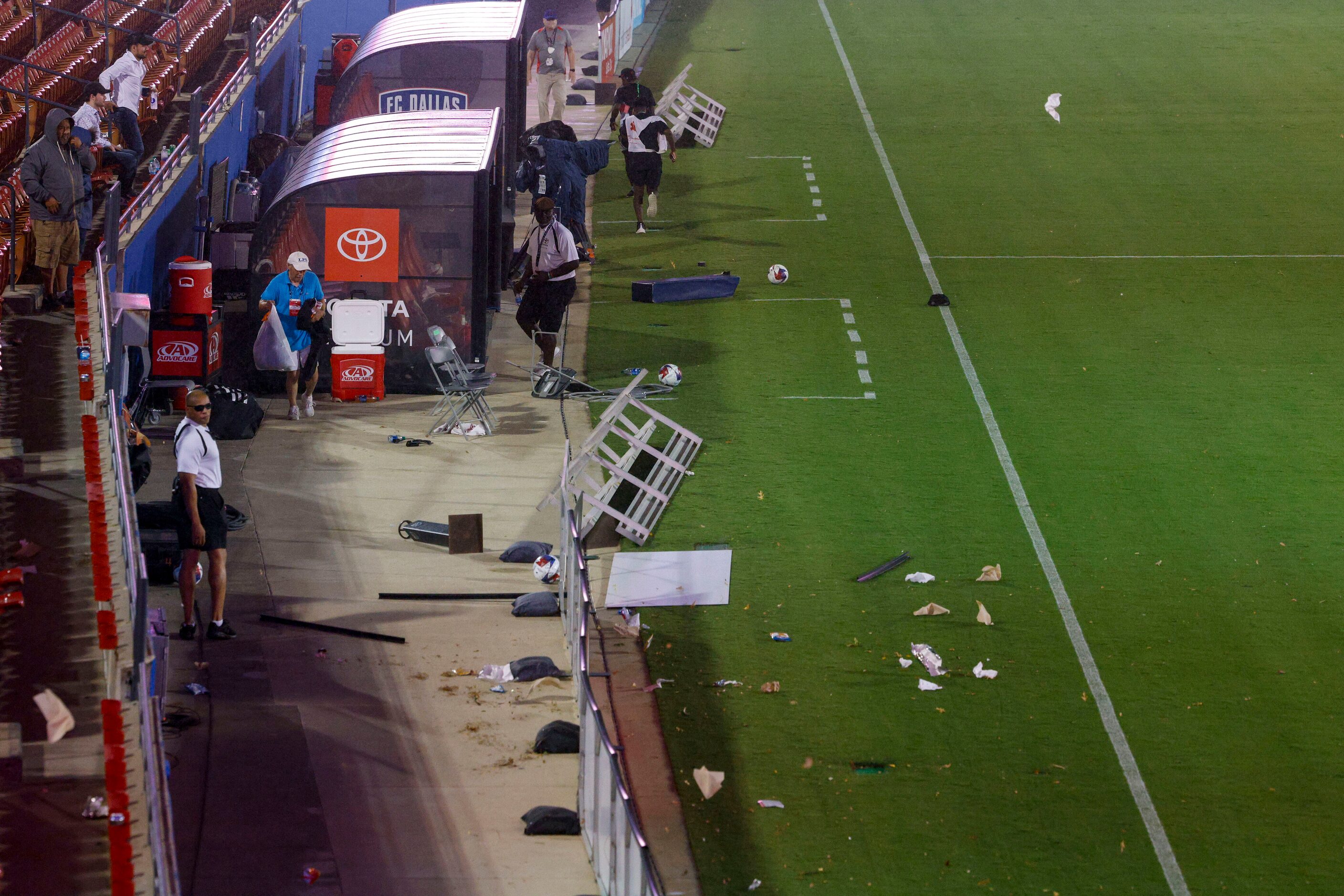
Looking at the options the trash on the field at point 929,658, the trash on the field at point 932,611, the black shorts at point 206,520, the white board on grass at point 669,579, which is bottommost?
the white board on grass at point 669,579

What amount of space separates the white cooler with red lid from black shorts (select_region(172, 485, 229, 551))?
616 cm

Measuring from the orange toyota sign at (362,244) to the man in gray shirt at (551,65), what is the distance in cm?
1384

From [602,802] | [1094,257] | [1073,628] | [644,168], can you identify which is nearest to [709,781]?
[602,802]

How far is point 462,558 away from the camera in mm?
13445

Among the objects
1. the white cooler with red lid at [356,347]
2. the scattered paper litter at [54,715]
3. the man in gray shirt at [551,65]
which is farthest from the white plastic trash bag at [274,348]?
the man in gray shirt at [551,65]

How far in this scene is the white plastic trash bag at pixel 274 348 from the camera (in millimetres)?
16891

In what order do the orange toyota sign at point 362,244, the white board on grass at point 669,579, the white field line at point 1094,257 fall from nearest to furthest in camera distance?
the white board on grass at point 669,579
the orange toyota sign at point 362,244
the white field line at point 1094,257

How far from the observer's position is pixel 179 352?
1702 cm

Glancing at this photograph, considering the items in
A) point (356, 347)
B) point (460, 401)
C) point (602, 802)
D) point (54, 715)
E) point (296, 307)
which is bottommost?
point (460, 401)

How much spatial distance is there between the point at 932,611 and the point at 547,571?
292 centimetres

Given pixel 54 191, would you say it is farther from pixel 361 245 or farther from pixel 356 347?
pixel 356 347

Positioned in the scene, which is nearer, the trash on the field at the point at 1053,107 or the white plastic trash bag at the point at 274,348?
the white plastic trash bag at the point at 274,348

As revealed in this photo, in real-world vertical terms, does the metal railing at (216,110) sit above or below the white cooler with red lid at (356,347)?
above

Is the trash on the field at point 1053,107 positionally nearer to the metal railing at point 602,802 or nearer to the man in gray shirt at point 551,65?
the man in gray shirt at point 551,65
